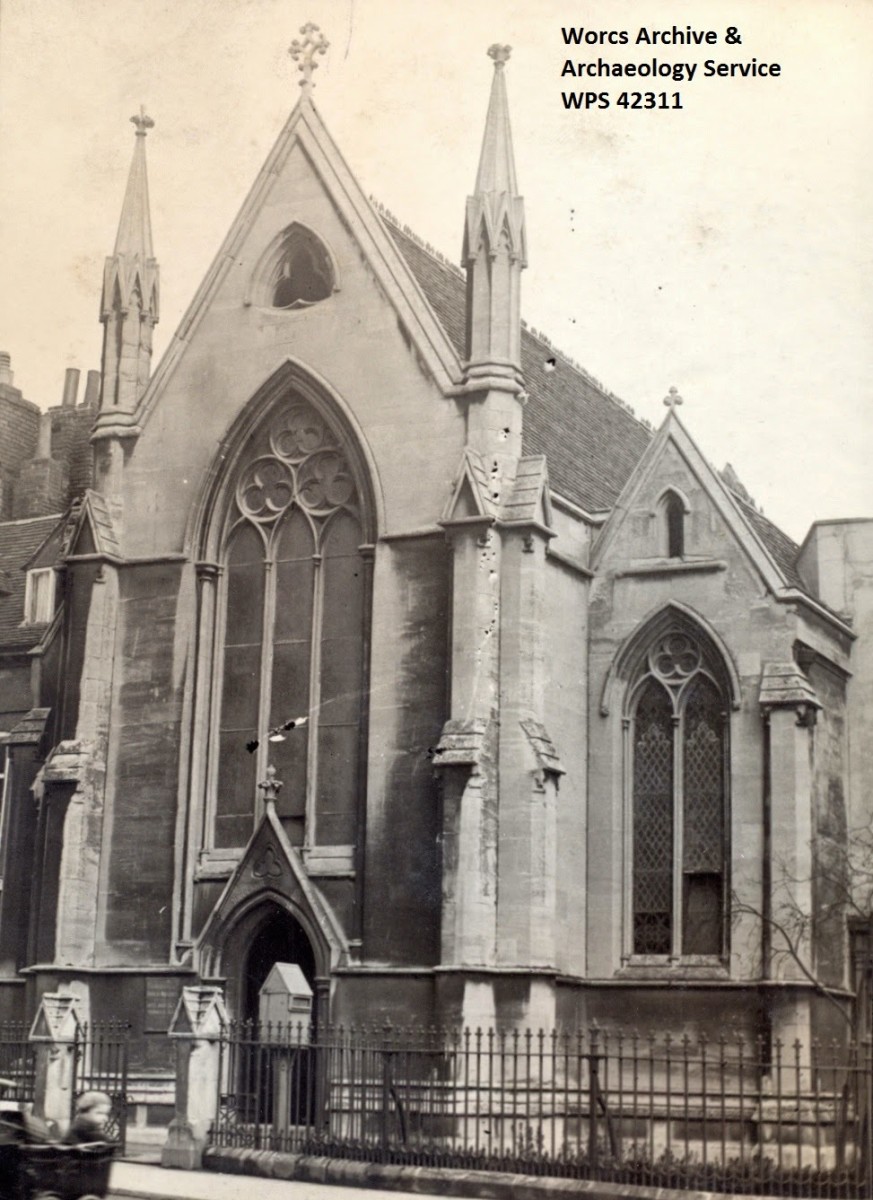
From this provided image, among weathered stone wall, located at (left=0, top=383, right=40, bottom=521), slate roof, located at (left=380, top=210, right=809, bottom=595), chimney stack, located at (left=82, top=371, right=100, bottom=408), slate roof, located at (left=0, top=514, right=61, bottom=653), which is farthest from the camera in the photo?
chimney stack, located at (left=82, top=371, right=100, bottom=408)

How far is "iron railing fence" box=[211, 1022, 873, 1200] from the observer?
64.7ft

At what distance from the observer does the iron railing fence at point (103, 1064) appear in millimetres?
25859

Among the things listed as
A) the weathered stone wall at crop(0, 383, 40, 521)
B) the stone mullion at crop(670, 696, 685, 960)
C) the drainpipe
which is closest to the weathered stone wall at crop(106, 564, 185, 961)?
the stone mullion at crop(670, 696, 685, 960)

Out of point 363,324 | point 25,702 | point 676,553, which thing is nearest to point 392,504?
point 363,324

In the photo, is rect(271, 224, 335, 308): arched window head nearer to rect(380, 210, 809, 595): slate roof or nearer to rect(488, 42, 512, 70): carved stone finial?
rect(380, 210, 809, 595): slate roof

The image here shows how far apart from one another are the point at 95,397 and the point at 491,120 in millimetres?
21746

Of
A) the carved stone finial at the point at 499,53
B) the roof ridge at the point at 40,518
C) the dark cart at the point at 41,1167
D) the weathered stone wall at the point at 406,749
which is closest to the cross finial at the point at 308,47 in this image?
the carved stone finial at the point at 499,53

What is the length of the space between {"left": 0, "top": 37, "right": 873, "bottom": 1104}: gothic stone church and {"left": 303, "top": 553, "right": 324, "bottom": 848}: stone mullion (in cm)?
5

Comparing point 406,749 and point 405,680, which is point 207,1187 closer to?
point 406,749

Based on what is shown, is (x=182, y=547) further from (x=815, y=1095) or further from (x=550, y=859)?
(x=815, y=1095)

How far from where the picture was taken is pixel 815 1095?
18562mm

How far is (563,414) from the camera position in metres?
35.7

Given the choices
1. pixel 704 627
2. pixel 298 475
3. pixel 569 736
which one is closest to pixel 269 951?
pixel 569 736

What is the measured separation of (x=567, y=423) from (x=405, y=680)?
9449mm
